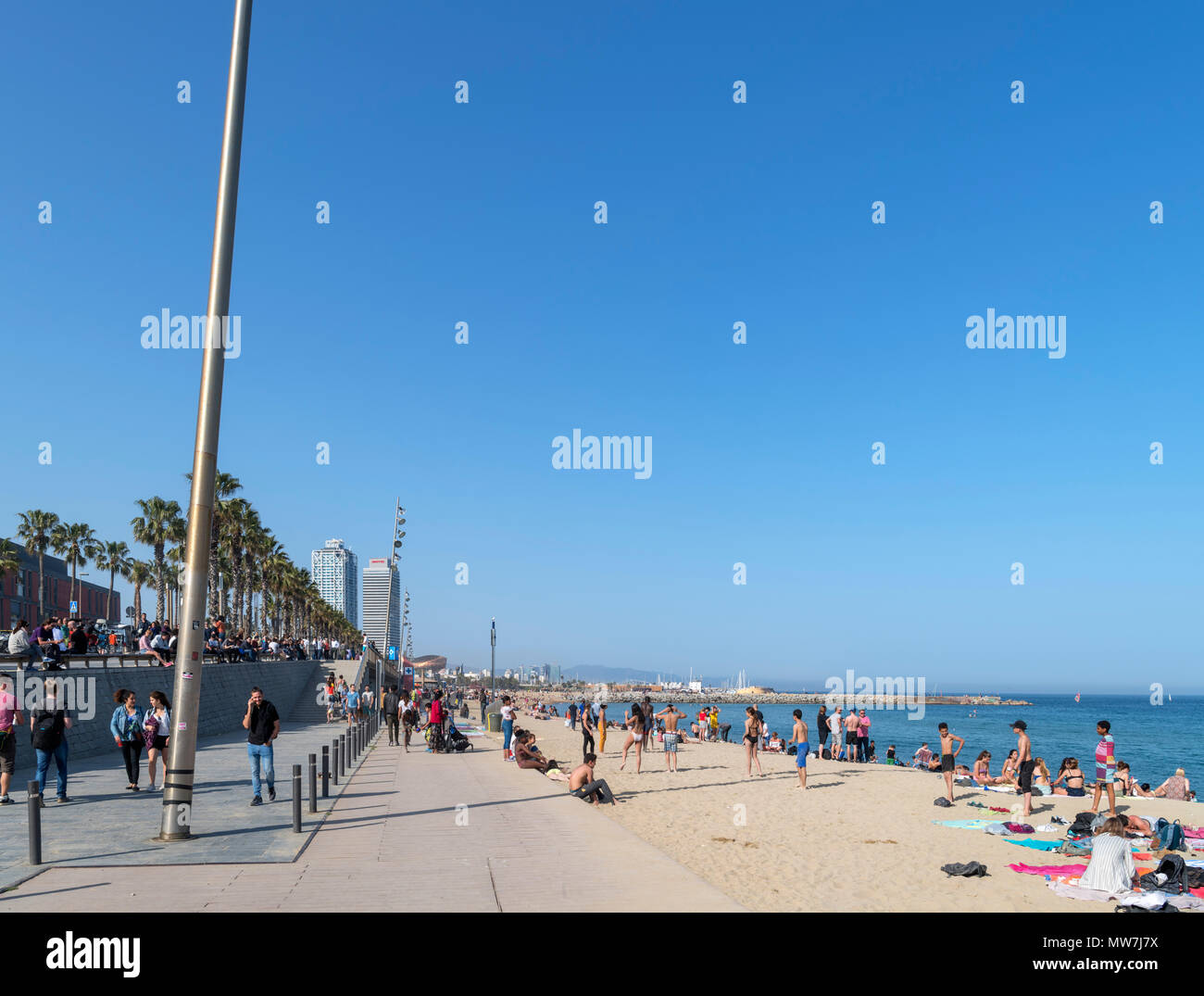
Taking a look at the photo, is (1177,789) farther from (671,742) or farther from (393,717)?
(393,717)

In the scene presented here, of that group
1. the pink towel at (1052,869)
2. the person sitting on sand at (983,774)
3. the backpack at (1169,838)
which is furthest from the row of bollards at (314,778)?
the person sitting on sand at (983,774)

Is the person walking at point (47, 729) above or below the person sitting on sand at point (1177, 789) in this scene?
above

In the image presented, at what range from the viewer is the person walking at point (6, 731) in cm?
1242

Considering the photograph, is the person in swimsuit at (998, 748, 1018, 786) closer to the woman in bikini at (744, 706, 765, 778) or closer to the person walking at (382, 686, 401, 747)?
the woman in bikini at (744, 706, 765, 778)

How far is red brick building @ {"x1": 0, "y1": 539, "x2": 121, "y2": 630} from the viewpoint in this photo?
285ft

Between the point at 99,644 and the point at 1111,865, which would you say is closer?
the point at 1111,865

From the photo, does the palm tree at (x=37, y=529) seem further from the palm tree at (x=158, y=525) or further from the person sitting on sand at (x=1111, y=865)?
the person sitting on sand at (x=1111, y=865)

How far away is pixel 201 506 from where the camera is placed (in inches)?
433

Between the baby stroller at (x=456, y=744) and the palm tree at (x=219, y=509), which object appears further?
the palm tree at (x=219, y=509)

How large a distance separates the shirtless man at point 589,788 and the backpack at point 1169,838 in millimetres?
9078

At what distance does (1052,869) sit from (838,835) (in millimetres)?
3781

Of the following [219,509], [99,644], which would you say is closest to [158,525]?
[219,509]
